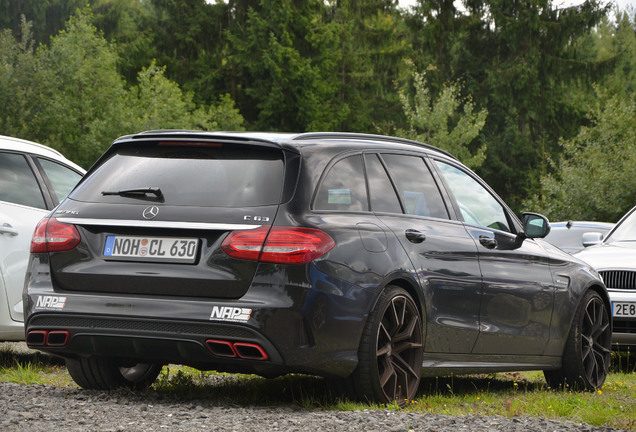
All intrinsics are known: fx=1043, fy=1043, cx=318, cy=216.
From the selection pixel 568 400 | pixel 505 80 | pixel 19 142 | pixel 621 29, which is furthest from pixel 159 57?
pixel 568 400

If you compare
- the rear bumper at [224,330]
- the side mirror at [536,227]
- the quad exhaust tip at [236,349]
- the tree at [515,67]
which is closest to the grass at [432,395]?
the rear bumper at [224,330]

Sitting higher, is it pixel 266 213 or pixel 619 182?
pixel 266 213

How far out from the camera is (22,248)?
8.58 m

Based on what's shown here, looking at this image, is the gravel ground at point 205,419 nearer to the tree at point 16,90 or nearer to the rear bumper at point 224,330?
the rear bumper at point 224,330

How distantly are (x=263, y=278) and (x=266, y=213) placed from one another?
0.38 m

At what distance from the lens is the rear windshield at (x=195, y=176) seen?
5.89m

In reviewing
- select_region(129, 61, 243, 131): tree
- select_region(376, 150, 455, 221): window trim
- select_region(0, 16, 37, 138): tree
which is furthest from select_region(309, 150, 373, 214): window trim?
select_region(129, 61, 243, 131): tree

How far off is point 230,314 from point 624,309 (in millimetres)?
5844

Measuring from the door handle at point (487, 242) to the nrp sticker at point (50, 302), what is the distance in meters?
2.94

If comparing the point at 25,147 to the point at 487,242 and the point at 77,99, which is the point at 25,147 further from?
the point at 77,99

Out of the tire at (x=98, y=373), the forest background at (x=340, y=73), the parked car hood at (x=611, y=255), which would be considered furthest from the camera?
the forest background at (x=340, y=73)

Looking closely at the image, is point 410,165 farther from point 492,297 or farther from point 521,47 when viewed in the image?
point 521,47

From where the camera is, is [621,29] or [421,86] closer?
[421,86]

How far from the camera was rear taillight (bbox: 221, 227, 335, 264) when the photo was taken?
221 inches
